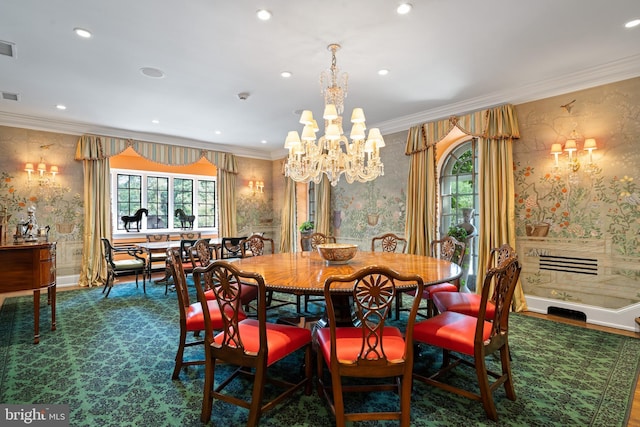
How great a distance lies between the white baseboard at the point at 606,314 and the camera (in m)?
3.30

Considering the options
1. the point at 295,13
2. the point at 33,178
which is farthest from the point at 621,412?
the point at 33,178

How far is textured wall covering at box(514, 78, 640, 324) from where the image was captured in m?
3.34

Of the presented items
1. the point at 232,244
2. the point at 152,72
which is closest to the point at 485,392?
the point at 232,244

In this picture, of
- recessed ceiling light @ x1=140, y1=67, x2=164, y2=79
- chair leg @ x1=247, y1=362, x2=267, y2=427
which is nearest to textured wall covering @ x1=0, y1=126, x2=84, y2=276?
recessed ceiling light @ x1=140, y1=67, x2=164, y2=79

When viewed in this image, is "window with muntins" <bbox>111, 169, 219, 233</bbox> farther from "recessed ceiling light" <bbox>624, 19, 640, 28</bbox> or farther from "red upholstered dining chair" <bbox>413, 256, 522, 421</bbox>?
"recessed ceiling light" <bbox>624, 19, 640, 28</bbox>

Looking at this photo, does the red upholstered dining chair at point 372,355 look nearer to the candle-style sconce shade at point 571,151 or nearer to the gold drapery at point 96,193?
the candle-style sconce shade at point 571,151

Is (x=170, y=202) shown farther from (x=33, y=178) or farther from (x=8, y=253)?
(x=8, y=253)

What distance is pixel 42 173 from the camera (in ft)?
Answer: 17.0

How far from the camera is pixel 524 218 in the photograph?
13.2 feet

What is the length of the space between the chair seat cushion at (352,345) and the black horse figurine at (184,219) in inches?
230

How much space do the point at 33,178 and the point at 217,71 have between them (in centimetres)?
396

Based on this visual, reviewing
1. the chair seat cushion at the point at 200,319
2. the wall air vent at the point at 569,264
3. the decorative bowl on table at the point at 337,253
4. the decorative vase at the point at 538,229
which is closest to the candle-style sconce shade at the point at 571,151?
the decorative vase at the point at 538,229

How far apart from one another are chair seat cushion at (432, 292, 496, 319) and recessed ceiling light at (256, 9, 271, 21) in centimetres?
270

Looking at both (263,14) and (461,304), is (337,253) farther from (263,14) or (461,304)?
(263,14)
